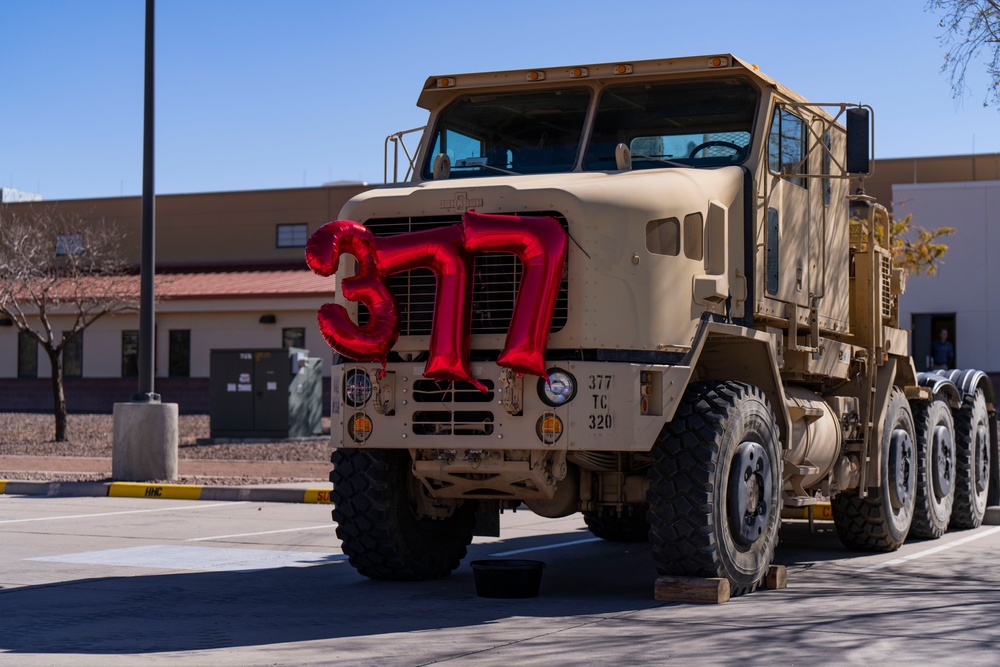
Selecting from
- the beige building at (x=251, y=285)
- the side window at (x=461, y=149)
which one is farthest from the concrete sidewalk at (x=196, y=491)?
the beige building at (x=251, y=285)

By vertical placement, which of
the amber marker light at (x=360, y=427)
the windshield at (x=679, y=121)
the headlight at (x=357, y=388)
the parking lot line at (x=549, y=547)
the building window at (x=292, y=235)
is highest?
the building window at (x=292, y=235)

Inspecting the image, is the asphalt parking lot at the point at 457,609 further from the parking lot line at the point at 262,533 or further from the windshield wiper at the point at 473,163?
the windshield wiper at the point at 473,163

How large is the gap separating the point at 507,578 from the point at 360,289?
211 cm

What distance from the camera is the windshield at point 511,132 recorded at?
9.78 metres

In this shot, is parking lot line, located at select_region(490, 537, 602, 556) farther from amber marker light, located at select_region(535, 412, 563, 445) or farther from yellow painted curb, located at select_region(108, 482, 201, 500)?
yellow painted curb, located at select_region(108, 482, 201, 500)

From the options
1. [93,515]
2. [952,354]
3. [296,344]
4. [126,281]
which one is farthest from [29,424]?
[952,354]

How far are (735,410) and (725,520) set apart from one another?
2.32 feet

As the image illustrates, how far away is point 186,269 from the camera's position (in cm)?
4556

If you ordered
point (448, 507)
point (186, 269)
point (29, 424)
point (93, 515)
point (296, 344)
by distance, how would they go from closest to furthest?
point (448, 507) → point (93, 515) → point (29, 424) → point (296, 344) → point (186, 269)

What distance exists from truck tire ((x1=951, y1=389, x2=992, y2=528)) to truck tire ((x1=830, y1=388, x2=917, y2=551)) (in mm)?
1688

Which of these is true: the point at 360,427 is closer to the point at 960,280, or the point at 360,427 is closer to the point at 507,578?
the point at 507,578

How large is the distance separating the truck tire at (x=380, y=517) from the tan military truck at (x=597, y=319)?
0.02 m

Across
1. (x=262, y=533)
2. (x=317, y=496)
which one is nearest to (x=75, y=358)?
(x=317, y=496)

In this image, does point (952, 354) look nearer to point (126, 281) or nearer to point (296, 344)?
point (296, 344)
